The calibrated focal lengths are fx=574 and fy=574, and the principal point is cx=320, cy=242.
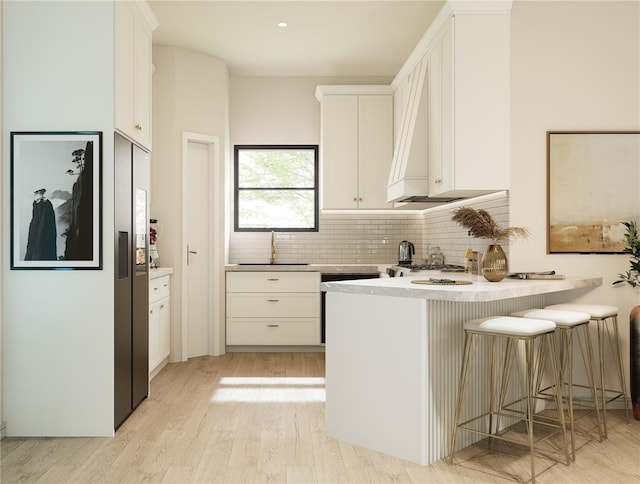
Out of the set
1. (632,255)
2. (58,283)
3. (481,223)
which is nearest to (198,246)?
(58,283)

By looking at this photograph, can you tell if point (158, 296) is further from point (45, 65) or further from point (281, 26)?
point (281, 26)

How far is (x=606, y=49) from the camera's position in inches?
157

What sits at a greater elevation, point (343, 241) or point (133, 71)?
point (133, 71)

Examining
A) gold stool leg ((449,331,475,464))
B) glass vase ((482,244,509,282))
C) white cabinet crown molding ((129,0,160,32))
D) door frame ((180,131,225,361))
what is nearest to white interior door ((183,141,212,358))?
door frame ((180,131,225,361))

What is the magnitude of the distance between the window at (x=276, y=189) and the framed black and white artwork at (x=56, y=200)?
10.3 ft

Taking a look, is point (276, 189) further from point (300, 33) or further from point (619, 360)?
point (619, 360)

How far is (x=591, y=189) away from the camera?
3.96 metres

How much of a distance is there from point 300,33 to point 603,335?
11.5 ft

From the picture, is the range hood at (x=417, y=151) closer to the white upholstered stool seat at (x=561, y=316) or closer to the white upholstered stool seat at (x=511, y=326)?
the white upholstered stool seat at (x=561, y=316)

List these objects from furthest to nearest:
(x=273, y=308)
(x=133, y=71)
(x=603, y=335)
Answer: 1. (x=273, y=308)
2. (x=603, y=335)
3. (x=133, y=71)

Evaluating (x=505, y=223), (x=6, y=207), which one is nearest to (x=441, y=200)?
(x=505, y=223)

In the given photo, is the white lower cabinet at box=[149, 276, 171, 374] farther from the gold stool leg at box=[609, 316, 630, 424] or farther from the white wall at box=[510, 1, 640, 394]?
the gold stool leg at box=[609, 316, 630, 424]

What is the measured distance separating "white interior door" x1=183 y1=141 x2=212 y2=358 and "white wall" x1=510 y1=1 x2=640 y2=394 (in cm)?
315

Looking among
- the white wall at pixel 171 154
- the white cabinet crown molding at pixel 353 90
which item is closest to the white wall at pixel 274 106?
the white cabinet crown molding at pixel 353 90
